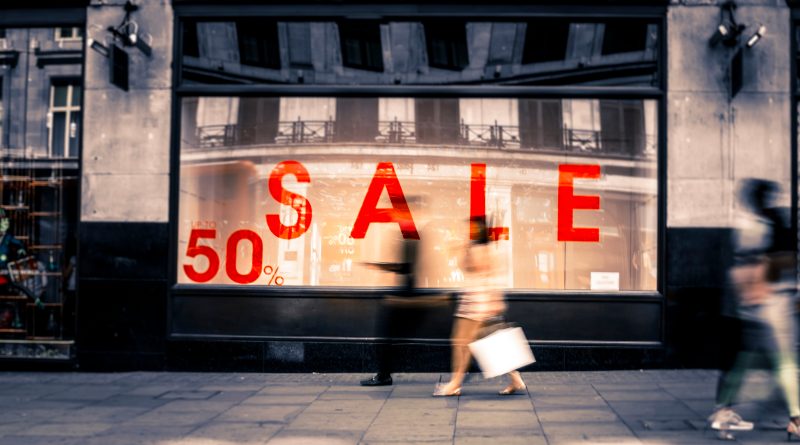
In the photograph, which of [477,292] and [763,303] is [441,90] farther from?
[763,303]

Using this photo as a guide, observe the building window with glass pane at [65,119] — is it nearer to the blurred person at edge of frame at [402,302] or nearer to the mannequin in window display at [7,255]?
the mannequin in window display at [7,255]

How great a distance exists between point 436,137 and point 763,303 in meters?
4.60

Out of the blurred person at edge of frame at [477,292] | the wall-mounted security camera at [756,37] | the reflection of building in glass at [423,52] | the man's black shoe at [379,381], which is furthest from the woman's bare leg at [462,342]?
the wall-mounted security camera at [756,37]

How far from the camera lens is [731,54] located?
885cm

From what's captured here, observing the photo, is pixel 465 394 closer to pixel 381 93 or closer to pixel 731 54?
pixel 381 93

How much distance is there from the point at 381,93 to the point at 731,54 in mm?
4178

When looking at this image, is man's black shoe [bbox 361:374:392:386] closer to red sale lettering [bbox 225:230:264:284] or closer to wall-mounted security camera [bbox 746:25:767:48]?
red sale lettering [bbox 225:230:264:284]

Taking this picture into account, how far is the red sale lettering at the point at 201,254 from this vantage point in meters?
9.32

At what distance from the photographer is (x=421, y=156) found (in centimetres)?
934

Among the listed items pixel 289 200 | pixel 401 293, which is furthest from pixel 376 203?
pixel 401 293

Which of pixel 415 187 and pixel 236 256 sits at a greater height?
pixel 415 187

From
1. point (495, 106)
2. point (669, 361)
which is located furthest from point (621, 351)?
point (495, 106)

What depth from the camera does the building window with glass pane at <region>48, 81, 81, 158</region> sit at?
31.2 feet

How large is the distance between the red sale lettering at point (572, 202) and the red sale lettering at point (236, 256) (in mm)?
3737
